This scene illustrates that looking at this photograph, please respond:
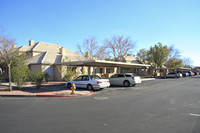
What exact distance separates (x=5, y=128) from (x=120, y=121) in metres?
3.83

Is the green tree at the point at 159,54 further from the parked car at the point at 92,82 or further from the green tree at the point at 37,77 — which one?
the green tree at the point at 37,77

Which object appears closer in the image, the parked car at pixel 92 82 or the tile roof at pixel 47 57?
the parked car at pixel 92 82

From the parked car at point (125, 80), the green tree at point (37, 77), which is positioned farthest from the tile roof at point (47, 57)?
the parked car at point (125, 80)

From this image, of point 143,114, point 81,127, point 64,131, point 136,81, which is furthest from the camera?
point 136,81

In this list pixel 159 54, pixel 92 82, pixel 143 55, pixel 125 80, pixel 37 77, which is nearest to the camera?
pixel 92 82

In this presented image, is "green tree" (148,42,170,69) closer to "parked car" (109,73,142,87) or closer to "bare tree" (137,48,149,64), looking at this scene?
"bare tree" (137,48,149,64)

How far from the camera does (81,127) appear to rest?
4.93 m

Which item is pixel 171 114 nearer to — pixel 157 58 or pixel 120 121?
pixel 120 121

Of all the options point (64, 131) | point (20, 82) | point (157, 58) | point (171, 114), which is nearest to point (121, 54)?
point (157, 58)

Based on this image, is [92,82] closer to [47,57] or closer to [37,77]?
[37,77]

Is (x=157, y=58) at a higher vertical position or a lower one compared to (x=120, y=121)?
higher

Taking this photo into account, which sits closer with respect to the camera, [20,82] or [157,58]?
[20,82]

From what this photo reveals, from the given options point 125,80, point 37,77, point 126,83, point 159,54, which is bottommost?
point 126,83

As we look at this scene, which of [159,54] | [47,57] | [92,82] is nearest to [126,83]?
[92,82]
